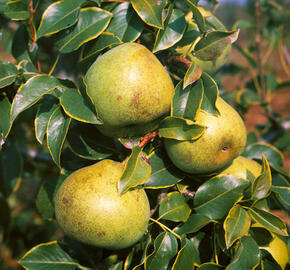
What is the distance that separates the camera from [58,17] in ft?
3.40

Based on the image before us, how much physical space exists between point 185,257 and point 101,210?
0.29m

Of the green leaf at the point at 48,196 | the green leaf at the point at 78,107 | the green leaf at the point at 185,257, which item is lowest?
the green leaf at the point at 48,196

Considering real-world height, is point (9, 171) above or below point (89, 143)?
below

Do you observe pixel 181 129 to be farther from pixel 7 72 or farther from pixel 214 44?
pixel 7 72

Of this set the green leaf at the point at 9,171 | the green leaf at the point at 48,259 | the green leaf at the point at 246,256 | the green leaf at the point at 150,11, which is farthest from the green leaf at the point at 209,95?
the green leaf at the point at 9,171

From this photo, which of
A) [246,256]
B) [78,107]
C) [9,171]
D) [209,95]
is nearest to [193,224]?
[246,256]

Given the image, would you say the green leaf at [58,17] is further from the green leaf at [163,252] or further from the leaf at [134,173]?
the green leaf at [163,252]

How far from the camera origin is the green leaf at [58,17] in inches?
40.3

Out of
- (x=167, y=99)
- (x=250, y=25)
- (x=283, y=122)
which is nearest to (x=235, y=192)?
(x=167, y=99)

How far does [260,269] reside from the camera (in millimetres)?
1022

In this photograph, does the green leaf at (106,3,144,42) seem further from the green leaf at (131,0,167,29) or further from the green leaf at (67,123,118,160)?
the green leaf at (67,123,118,160)

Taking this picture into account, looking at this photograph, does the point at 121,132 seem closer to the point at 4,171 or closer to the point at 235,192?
the point at 235,192

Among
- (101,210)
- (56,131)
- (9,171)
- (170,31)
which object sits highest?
(170,31)

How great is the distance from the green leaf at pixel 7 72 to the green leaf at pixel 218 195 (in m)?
0.72
